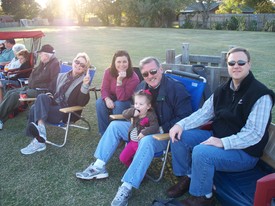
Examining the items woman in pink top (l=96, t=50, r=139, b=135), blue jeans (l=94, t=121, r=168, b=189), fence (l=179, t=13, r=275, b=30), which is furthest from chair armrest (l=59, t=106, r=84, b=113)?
fence (l=179, t=13, r=275, b=30)

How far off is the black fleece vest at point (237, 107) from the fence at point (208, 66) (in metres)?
1.32

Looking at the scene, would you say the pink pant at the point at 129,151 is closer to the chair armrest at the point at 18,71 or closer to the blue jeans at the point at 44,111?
the blue jeans at the point at 44,111

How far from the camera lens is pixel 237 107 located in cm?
263

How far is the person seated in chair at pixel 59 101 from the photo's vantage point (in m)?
3.96

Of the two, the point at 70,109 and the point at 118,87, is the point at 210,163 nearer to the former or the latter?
the point at 118,87

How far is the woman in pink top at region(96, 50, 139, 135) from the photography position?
13.0 ft

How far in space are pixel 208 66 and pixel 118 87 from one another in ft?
4.28

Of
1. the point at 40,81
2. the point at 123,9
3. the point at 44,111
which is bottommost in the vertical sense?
the point at 44,111

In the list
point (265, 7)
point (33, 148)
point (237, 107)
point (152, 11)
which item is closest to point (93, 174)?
point (33, 148)

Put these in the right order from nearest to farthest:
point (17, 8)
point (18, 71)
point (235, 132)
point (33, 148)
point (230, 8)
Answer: point (235, 132)
point (33, 148)
point (18, 71)
point (230, 8)
point (17, 8)

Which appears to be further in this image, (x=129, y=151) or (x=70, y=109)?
(x=70, y=109)

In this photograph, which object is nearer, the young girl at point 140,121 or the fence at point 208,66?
the young girl at point 140,121

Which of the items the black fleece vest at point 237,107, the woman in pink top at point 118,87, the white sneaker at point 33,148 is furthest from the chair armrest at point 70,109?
the black fleece vest at point 237,107

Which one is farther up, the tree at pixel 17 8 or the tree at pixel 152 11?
the tree at pixel 17 8
